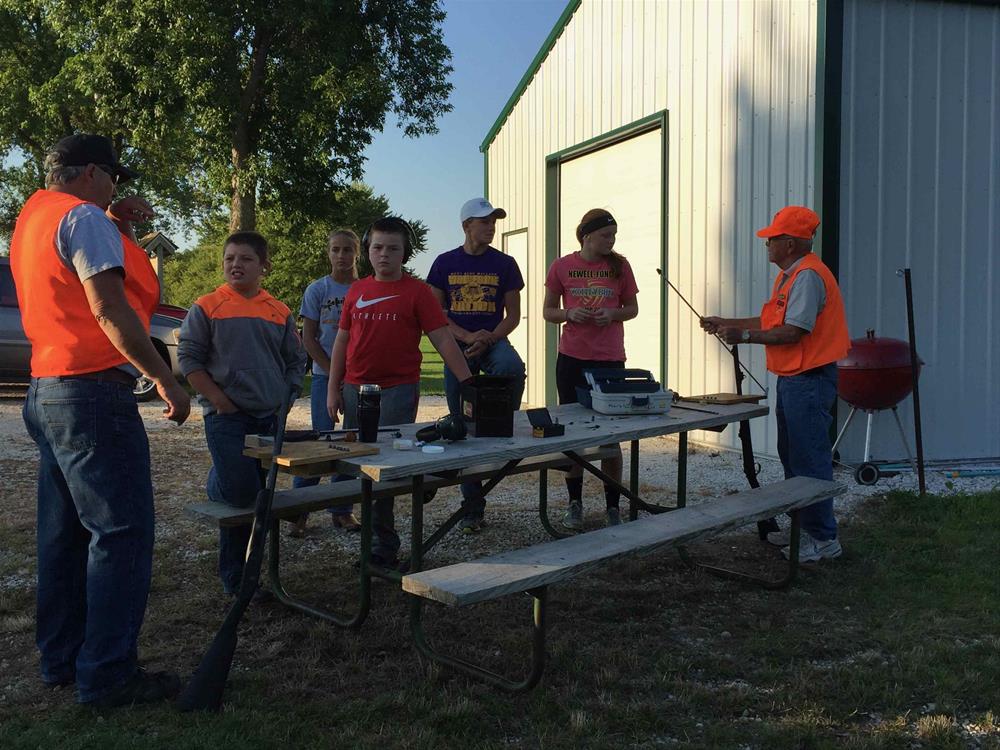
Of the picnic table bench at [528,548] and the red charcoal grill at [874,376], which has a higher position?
the red charcoal grill at [874,376]

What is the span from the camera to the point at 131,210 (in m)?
3.41

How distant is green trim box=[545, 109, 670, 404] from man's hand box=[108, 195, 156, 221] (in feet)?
20.9

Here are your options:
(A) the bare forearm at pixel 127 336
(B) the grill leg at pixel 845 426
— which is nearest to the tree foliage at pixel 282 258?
(B) the grill leg at pixel 845 426

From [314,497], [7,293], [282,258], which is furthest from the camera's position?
[282,258]

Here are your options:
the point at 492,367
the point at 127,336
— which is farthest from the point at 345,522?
the point at 127,336

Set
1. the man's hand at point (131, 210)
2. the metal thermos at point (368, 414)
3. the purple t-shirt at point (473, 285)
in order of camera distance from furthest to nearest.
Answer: the purple t-shirt at point (473, 285)
the metal thermos at point (368, 414)
the man's hand at point (131, 210)

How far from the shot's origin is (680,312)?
8930mm

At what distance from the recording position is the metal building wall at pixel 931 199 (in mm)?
7215

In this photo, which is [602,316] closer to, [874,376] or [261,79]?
[874,376]

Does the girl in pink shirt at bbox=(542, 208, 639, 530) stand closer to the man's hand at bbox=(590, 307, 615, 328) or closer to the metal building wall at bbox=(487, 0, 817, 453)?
the man's hand at bbox=(590, 307, 615, 328)

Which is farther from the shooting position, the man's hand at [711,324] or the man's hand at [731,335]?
the man's hand at [711,324]

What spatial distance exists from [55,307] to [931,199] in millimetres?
6705

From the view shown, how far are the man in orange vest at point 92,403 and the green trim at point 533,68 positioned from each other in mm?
8432

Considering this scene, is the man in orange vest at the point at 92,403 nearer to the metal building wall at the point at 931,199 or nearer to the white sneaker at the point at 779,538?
the white sneaker at the point at 779,538
